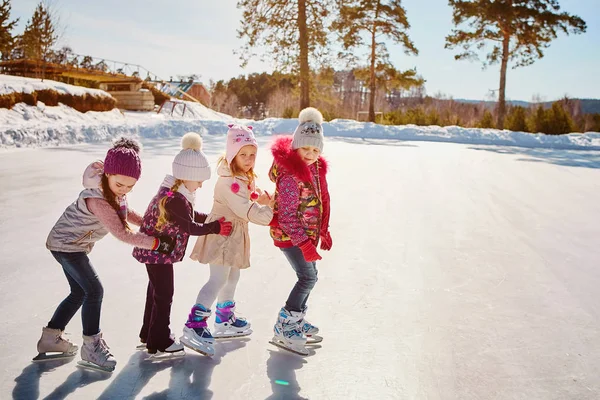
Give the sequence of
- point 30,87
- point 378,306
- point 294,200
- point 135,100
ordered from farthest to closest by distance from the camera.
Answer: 1. point 135,100
2. point 30,87
3. point 378,306
4. point 294,200

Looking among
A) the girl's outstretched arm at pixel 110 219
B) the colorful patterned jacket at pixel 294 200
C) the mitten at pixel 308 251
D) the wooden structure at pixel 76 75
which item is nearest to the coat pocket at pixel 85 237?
the girl's outstretched arm at pixel 110 219

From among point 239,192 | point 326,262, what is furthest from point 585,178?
point 239,192

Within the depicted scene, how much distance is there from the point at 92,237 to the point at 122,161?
43 centimetres

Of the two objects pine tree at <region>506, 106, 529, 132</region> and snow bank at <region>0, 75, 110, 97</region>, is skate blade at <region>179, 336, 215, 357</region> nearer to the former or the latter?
snow bank at <region>0, 75, 110, 97</region>

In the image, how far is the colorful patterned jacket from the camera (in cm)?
261

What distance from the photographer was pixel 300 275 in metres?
2.72

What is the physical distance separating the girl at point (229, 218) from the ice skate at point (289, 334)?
0.26m

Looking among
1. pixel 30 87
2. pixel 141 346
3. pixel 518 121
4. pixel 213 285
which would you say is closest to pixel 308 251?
pixel 213 285

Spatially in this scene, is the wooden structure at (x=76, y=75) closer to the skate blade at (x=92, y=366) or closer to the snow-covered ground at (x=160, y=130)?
the snow-covered ground at (x=160, y=130)

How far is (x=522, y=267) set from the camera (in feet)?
13.3

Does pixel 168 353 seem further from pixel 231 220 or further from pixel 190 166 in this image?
pixel 190 166

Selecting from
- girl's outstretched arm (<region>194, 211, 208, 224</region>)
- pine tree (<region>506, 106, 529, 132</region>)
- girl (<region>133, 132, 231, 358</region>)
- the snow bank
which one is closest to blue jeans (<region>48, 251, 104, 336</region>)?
girl (<region>133, 132, 231, 358</region>)

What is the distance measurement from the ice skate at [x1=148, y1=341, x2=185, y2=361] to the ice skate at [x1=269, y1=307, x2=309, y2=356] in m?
0.48

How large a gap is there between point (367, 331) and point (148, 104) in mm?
25196
